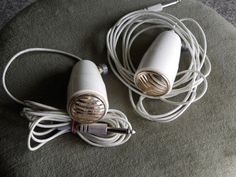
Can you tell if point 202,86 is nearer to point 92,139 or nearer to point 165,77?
point 165,77

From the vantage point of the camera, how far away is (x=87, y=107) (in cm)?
62

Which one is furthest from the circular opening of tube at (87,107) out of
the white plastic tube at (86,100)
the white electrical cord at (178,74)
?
the white electrical cord at (178,74)

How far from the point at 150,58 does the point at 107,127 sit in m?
0.15

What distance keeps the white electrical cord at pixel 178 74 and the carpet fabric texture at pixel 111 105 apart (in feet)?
0.06

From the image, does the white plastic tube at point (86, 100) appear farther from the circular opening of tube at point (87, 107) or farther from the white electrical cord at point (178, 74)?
the white electrical cord at point (178, 74)

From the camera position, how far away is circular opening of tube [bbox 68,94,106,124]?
611 mm

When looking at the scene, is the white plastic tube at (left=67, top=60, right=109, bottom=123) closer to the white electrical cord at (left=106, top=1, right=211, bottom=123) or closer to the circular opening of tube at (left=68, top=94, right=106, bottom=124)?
the circular opening of tube at (left=68, top=94, right=106, bottom=124)

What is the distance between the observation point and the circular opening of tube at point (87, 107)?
611 mm

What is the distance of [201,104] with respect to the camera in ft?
2.40

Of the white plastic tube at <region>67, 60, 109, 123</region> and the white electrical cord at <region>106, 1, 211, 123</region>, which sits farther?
the white electrical cord at <region>106, 1, 211, 123</region>

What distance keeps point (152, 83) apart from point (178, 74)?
0.29 ft

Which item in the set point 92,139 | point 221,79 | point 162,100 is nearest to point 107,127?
point 92,139

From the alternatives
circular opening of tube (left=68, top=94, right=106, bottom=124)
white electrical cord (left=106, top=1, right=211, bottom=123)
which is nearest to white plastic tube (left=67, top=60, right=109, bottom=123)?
circular opening of tube (left=68, top=94, right=106, bottom=124)

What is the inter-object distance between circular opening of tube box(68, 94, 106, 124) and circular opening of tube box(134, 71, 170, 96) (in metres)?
0.10
